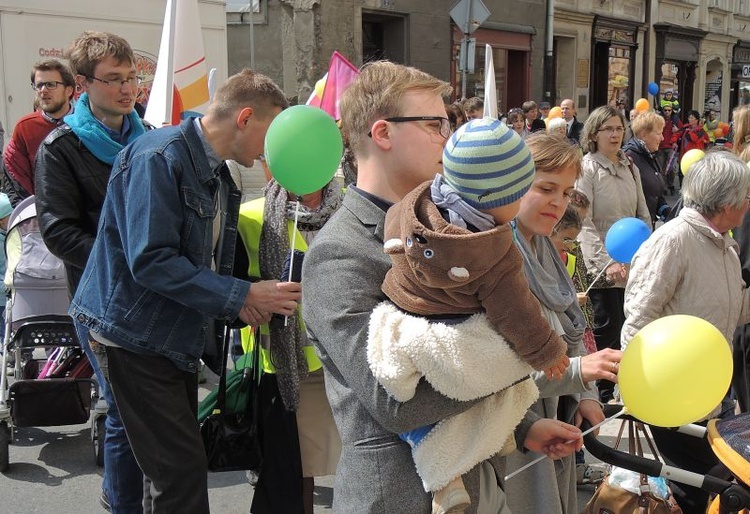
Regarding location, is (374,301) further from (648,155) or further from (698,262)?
(648,155)

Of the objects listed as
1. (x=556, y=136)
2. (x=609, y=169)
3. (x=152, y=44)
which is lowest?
(x=609, y=169)

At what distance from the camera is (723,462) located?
2119 mm

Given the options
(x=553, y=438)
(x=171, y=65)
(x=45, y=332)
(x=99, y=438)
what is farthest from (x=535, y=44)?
(x=553, y=438)

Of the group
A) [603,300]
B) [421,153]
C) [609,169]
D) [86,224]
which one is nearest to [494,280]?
[421,153]

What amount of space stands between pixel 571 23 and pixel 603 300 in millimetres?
19143

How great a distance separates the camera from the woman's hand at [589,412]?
239 centimetres

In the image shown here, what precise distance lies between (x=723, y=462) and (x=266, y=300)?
146 centimetres

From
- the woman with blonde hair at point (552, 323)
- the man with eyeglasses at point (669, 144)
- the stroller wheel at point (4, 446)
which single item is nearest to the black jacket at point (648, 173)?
the woman with blonde hair at point (552, 323)

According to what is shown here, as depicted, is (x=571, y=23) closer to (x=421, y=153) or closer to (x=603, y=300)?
(x=603, y=300)

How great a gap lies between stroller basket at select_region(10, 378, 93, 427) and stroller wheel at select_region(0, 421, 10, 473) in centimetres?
11

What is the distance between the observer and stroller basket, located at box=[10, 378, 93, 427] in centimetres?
410

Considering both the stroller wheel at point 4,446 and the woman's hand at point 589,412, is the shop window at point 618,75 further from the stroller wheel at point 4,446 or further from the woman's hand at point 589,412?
the woman's hand at point 589,412

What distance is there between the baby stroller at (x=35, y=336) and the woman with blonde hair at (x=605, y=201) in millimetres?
3231

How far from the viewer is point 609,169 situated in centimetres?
558
